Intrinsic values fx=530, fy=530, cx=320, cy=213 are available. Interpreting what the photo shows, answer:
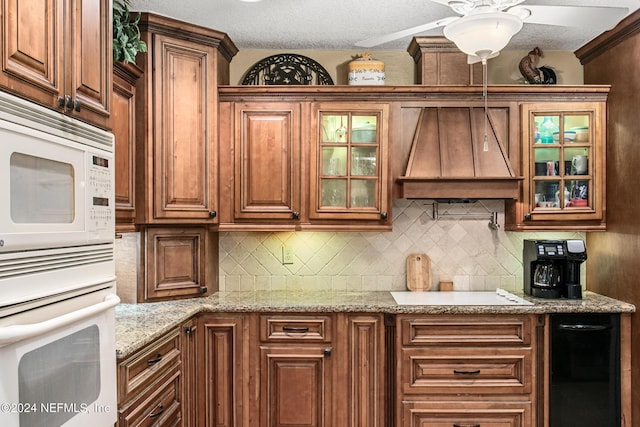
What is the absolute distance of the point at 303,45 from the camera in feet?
11.8

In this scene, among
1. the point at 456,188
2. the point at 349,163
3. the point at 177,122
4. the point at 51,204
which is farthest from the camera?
the point at 349,163

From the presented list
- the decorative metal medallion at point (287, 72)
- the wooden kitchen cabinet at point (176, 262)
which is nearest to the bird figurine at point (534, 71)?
the decorative metal medallion at point (287, 72)

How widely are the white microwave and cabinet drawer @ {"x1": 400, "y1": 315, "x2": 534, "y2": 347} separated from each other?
6.01 feet

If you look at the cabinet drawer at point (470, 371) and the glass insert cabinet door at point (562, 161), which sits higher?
the glass insert cabinet door at point (562, 161)

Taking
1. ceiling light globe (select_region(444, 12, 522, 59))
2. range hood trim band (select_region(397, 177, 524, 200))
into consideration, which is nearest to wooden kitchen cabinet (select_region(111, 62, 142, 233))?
range hood trim band (select_region(397, 177, 524, 200))

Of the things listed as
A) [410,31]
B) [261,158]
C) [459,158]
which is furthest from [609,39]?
[261,158]

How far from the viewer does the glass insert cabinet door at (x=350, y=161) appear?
3.33 meters

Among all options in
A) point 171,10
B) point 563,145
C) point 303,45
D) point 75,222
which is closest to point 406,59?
point 303,45

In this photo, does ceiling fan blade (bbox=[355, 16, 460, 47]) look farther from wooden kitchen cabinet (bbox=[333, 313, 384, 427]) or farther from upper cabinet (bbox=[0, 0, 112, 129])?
wooden kitchen cabinet (bbox=[333, 313, 384, 427])

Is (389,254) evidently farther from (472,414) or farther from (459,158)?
(472,414)

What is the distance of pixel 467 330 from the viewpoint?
3.04 m

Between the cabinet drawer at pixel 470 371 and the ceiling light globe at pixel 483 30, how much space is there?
5.67 ft

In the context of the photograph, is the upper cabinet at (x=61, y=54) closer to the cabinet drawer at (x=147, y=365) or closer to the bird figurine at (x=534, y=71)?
the cabinet drawer at (x=147, y=365)

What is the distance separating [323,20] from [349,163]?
34.2 inches
